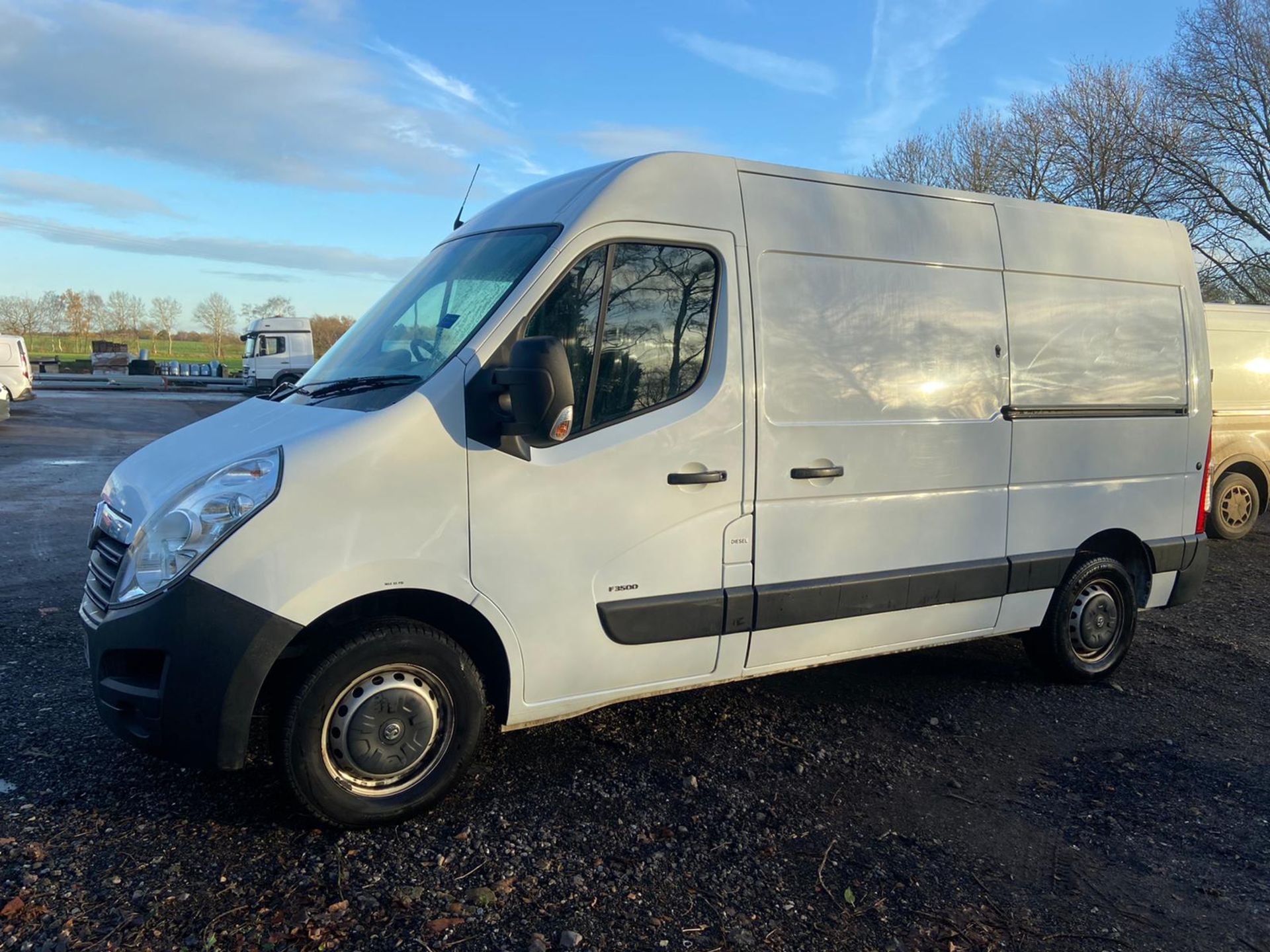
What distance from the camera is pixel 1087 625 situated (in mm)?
5262

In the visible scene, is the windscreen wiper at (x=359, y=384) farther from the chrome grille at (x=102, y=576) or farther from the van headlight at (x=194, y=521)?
the chrome grille at (x=102, y=576)

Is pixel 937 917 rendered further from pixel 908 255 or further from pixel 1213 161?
pixel 1213 161

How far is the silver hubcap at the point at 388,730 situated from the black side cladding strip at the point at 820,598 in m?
0.73

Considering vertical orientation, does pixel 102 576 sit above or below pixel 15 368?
below

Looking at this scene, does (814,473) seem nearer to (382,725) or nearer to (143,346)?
(382,725)

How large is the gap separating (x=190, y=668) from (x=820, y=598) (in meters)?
2.56

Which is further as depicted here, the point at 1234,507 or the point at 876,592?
the point at 1234,507

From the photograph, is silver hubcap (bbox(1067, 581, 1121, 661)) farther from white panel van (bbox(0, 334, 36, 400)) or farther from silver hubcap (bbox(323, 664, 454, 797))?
white panel van (bbox(0, 334, 36, 400))

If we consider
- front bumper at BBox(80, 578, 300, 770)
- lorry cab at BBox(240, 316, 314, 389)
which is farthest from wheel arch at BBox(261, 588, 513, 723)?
lorry cab at BBox(240, 316, 314, 389)

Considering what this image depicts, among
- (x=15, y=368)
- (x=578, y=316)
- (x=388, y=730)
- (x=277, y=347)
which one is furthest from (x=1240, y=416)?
(x=277, y=347)

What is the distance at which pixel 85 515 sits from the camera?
9.48 meters

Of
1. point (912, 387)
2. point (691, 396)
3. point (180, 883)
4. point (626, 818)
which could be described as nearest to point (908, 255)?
point (912, 387)

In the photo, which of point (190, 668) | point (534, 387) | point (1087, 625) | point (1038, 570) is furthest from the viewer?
point (1087, 625)

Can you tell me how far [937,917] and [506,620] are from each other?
5.87 feet
